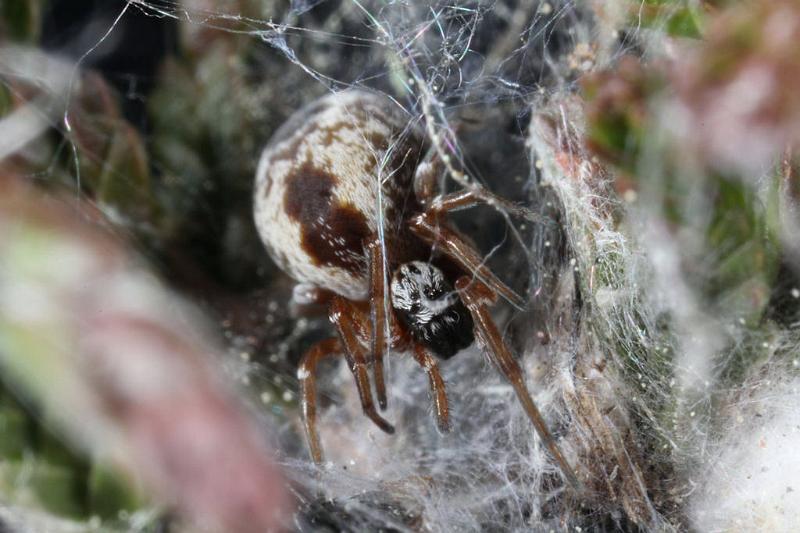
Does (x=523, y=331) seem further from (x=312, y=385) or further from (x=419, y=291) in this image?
(x=312, y=385)

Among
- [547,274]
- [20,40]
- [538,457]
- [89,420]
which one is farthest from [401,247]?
[20,40]

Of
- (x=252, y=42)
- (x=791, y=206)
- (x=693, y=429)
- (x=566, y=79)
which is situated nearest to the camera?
(x=791, y=206)

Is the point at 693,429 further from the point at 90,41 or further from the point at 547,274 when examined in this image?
the point at 90,41

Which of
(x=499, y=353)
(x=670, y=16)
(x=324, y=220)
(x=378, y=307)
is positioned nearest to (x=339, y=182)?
(x=324, y=220)

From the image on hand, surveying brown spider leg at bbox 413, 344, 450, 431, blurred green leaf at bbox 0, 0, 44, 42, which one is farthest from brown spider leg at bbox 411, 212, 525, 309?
blurred green leaf at bbox 0, 0, 44, 42

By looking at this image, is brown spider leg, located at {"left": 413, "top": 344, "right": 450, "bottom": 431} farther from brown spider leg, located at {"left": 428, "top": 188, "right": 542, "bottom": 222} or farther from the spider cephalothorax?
brown spider leg, located at {"left": 428, "top": 188, "right": 542, "bottom": 222}

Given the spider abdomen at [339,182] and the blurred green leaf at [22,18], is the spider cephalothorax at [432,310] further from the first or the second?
the blurred green leaf at [22,18]

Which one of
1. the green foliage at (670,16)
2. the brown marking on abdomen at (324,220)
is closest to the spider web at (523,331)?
the green foliage at (670,16)
